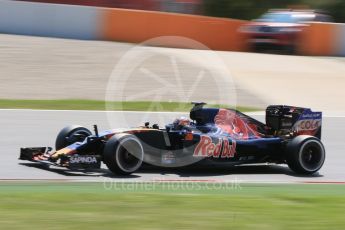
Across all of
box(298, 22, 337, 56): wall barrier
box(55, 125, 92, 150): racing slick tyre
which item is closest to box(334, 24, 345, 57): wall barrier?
box(298, 22, 337, 56): wall barrier

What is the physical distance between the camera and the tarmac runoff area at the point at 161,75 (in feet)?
65.5

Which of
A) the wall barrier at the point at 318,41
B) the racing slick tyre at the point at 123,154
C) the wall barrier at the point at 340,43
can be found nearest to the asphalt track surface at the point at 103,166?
the racing slick tyre at the point at 123,154

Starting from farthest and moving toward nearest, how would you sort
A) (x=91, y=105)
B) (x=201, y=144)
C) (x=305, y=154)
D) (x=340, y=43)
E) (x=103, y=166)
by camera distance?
(x=340, y=43)
(x=91, y=105)
(x=305, y=154)
(x=103, y=166)
(x=201, y=144)

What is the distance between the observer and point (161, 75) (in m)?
22.2

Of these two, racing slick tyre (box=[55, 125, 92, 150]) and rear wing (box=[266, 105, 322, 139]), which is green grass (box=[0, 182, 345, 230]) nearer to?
racing slick tyre (box=[55, 125, 92, 150])

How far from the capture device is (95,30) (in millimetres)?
26562

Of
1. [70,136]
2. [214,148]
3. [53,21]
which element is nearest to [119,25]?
[53,21]

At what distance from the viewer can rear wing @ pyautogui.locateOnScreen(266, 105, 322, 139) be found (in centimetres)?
1073

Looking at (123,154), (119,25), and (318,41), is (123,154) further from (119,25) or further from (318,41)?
(318,41)

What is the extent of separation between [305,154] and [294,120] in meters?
0.60

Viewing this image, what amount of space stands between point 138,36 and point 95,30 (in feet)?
4.98

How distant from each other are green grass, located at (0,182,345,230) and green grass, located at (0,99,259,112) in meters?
8.27

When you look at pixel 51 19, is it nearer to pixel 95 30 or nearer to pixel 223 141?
pixel 95 30

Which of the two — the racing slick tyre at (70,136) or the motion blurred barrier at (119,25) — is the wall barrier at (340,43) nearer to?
the motion blurred barrier at (119,25)
